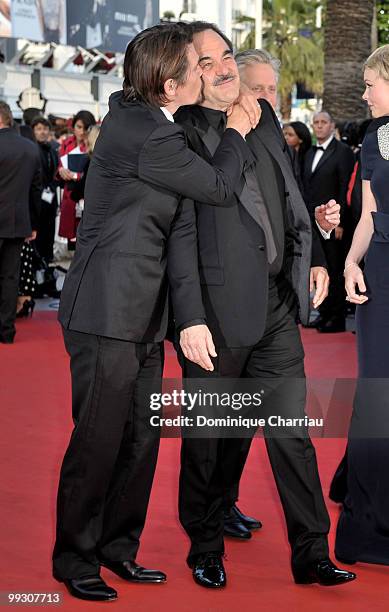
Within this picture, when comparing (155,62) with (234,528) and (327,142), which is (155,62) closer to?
(234,528)

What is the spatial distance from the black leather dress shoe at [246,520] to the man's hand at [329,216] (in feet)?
4.06

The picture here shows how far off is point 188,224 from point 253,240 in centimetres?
29

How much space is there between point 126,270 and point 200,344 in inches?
13.3

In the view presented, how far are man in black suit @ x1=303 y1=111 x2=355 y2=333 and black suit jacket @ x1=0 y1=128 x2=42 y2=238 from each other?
2.49 m

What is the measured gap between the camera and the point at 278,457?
13.7 ft

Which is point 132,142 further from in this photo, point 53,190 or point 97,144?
point 53,190

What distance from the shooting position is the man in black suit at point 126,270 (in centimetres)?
375

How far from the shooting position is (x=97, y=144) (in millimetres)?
3826

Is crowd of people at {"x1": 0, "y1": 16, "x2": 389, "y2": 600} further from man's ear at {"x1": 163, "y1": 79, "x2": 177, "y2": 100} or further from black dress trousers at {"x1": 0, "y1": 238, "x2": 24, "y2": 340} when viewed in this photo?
black dress trousers at {"x1": 0, "y1": 238, "x2": 24, "y2": 340}

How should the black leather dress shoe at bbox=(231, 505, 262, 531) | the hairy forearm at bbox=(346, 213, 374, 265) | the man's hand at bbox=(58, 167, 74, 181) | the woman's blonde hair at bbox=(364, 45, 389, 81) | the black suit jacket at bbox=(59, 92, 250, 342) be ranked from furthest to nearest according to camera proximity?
1. the man's hand at bbox=(58, 167, 74, 181)
2. the black leather dress shoe at bbox=(231, 505, 262, 531)
3. the hairy forearm at bbox=(346, 213, 374, 265)
4. the woman's blonde hair at bbox=(364, 45, 389, 81)
5. the black suit jacket at bbox=(59, 92, 250, 342)

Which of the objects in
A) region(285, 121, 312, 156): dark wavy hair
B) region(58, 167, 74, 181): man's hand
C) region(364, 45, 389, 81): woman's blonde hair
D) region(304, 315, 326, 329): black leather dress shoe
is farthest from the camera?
region(58, 167, 74, 181): man's hand

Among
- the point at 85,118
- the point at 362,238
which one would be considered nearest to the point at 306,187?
the point at 85,118

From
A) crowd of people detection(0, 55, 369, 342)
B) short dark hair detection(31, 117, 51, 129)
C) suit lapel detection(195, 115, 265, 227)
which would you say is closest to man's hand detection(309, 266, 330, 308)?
suit lapel detection(195, 115, 265, 227)

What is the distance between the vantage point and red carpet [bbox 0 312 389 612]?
407 centimetres
